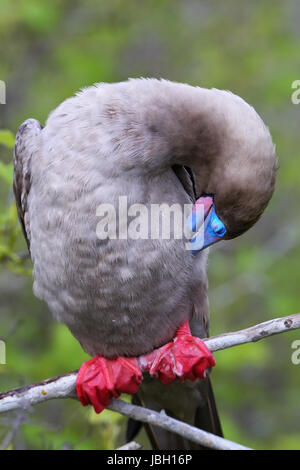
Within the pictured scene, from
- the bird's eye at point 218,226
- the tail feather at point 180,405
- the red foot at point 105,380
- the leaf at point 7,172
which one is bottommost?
the tail feather at point 180,405

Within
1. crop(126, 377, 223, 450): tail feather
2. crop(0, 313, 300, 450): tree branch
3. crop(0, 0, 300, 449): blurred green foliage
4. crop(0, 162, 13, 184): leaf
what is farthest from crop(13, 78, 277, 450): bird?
crop(0, 0, 300, 449): blurred green foliage

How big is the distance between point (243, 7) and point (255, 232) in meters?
2.74

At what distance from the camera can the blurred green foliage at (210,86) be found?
5969mm

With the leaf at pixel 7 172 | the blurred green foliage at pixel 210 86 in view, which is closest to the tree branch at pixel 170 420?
the leaf at pixel 7 172

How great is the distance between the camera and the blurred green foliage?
19.6 ft

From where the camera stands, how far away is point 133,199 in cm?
318

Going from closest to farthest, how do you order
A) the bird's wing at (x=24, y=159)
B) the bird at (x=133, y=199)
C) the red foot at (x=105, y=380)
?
the bird at (x=133, y=199), the red foot at (x=105, y=380), the bird's wing at (x=24, y=159)

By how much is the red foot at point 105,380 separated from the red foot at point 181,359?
91 millimetres

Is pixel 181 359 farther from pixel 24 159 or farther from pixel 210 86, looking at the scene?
pixel 210 86

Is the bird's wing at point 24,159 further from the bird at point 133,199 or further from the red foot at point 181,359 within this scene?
the red foot at point 181,359

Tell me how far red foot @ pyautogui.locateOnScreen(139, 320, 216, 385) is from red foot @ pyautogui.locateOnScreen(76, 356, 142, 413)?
0.09 meters

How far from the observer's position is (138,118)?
3.15 meters

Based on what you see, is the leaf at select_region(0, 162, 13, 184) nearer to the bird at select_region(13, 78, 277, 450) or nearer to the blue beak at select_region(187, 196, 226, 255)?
the bird at select_region(13, 78, 277, 450)
